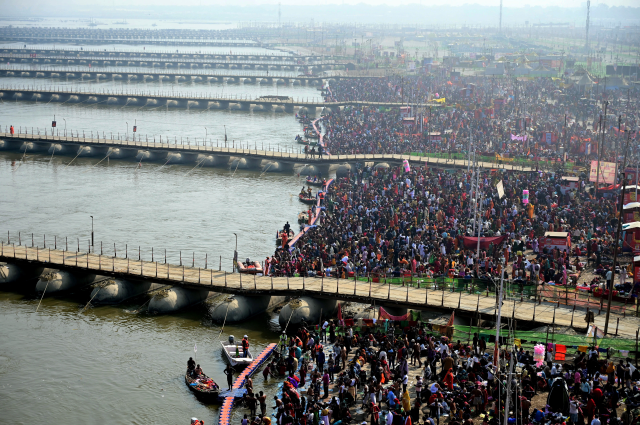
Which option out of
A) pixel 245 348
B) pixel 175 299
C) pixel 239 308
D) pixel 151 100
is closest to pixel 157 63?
pixel 151 100

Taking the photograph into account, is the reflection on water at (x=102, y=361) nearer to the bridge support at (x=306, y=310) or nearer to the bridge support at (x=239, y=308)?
the bridge support at (x=239, y=308)

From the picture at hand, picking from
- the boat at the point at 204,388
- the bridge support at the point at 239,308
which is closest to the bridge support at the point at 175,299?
the bridge support at the point at 239,308

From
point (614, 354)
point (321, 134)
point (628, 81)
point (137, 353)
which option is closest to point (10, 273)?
point (137, 353)

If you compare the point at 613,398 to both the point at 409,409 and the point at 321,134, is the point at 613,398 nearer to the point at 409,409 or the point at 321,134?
the point at 409,409

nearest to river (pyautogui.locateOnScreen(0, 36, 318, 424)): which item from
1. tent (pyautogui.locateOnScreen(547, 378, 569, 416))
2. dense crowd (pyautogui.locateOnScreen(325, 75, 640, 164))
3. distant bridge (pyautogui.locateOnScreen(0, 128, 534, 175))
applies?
distant bridge (pyautogui.locateOnScreen(0, 128, 534, 175))

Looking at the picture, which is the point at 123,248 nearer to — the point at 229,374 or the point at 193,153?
the point at 229,374
